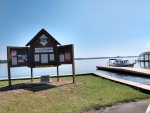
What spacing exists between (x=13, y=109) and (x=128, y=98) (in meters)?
4.26

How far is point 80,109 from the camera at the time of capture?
633 cm

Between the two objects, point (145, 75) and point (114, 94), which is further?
point (145, 75)

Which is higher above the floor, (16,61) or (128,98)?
Result: (16,61)

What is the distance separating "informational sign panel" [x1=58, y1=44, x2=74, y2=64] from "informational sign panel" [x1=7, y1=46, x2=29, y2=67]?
2.07 m

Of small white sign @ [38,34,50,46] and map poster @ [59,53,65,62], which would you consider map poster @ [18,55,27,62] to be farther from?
map poster @ [59,53,65,62]

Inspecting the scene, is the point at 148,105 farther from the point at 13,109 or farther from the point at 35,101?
the point at 13,109

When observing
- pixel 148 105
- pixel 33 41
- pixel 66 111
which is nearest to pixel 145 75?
pixel 33 41

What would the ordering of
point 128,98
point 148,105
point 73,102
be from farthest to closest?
1. point 128,98
2. point 73,102
3. point 148,105

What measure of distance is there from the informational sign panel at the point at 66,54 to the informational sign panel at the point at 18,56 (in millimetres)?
2069

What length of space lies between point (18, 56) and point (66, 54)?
9.40ft

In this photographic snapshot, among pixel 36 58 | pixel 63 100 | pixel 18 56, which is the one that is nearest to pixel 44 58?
pixel 36 58

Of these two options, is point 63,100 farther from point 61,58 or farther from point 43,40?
point 43,40

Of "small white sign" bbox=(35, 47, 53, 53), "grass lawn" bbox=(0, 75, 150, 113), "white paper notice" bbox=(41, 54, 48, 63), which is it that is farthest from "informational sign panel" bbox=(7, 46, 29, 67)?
"grass lawn" bbox=(0, 75, 150, 113)

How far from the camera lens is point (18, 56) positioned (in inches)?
448
